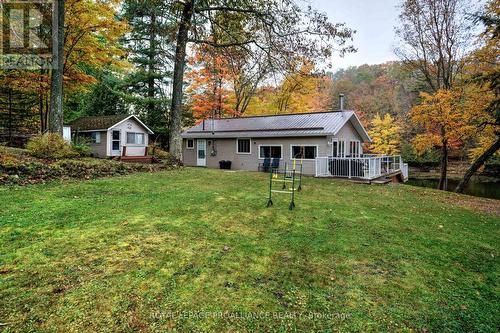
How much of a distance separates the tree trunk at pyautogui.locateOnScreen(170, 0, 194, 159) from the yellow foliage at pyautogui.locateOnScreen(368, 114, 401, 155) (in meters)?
27.0

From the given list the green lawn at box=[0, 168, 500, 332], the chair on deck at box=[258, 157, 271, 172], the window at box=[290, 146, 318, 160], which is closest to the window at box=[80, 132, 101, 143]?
the chair on deck at box=[258, 157, 271, 172]

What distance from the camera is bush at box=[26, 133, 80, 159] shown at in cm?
926

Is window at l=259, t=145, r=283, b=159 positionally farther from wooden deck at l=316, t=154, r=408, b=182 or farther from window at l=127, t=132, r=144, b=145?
window at l=127, t=132, r=144, b=145

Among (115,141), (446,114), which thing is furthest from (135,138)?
(446,114)

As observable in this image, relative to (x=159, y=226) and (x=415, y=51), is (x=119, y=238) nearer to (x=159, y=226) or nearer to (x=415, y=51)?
(x=159, y=226)

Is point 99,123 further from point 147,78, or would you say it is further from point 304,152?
point 304,152

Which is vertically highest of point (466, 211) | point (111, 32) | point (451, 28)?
point (451, 28)

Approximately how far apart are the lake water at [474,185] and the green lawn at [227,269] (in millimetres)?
21603

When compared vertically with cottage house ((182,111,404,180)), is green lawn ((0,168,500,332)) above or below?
below

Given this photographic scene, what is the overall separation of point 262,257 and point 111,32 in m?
16.4

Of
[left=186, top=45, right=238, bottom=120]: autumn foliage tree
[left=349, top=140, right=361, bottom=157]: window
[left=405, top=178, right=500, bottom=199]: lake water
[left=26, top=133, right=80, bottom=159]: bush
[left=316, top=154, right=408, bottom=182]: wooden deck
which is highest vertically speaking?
[left=186, top=45, right=238, bottom=120]: autumn foliage tree

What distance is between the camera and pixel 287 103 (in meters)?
28.8

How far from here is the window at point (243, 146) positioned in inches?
729

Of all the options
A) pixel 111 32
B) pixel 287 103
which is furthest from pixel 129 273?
pixel 287 103
